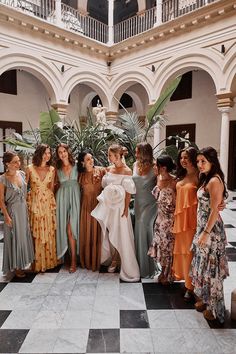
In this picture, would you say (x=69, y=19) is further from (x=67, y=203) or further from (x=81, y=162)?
(x=67, y=203)

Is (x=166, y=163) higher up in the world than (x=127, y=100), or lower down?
lower down

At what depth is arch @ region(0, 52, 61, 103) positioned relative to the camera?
29.2ft

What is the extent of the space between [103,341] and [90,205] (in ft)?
5.44

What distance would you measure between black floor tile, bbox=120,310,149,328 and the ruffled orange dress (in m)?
0.56

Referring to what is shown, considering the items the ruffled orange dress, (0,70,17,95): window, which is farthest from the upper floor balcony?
the ruffled orange dress

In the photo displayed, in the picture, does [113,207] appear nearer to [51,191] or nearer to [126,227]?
[126,227]

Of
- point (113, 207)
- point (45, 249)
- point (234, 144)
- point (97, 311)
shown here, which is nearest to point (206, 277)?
point (97, 311)

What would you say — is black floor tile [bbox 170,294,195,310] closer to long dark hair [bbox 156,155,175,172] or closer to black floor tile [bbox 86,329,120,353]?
black floor tile [bbox 86,329,120,353]

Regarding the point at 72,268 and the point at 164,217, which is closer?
the point at 164,217

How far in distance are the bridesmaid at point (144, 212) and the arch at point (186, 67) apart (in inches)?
265

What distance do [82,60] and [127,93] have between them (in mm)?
3707

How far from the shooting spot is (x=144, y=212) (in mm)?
3357

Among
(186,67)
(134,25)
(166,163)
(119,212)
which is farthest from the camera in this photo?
(134,25)

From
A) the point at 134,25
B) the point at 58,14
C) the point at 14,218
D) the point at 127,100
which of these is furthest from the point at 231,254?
the point at 127,100
